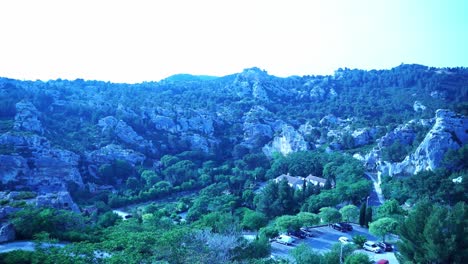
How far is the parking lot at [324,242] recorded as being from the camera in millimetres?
28628

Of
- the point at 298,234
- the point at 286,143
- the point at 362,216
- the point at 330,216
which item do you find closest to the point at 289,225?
the point at 298,234

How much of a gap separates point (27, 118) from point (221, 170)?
34.9 meters

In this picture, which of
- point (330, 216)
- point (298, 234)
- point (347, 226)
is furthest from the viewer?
point (330, 216)

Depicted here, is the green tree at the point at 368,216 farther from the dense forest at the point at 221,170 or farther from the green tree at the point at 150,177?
the green tree at the point at 150,177

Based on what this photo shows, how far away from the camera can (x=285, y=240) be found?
30500 mm

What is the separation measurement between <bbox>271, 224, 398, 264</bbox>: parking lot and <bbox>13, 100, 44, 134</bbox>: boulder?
49195mm

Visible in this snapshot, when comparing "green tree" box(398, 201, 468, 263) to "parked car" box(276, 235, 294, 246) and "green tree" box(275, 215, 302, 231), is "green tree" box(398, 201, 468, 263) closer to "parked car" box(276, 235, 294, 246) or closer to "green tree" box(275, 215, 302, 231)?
"parked car" box(276, 235, 294, 246)

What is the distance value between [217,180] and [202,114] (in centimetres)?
3409

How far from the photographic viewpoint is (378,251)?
3002 cm

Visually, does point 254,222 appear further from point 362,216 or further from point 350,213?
point 362,216

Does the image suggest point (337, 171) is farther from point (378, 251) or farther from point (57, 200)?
point (57, 200)

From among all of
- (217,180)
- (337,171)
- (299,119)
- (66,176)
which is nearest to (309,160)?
(337,171)

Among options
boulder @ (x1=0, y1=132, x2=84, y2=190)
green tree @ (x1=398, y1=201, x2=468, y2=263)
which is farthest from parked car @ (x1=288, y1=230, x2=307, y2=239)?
boulder @ (x1=0, y1=132, x2=84, y2=190)

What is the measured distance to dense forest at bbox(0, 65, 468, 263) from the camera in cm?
1998
